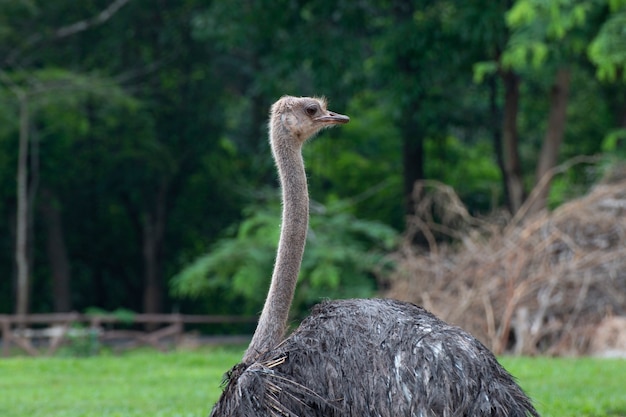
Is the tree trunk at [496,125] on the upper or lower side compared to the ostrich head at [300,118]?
upper

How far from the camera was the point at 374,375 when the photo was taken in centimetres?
412

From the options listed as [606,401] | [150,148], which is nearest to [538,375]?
[606,401]

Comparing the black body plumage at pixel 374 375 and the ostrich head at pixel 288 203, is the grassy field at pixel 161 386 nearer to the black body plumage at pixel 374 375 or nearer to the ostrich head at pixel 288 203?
the ostrich head at pixel 288 203

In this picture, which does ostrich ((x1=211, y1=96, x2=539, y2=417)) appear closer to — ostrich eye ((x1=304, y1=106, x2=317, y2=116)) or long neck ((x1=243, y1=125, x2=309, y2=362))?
long neck ((x1=243, y1=125, x2=309, y2=362))

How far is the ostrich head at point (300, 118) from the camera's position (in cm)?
538

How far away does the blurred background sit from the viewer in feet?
56.1

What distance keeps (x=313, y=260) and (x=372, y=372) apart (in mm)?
13105

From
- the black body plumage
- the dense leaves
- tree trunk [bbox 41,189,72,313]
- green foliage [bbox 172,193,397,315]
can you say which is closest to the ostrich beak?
the black body plumage

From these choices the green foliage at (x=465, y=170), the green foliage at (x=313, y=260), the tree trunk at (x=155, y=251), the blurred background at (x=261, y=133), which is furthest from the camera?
the tree trunk at (x=155, y=251)

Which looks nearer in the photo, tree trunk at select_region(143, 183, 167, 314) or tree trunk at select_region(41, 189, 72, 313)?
tree trunk at select_region(41, 189, 72, 313)

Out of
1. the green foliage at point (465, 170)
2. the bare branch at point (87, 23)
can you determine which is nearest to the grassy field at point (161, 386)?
the green foliage at point (465, 170)

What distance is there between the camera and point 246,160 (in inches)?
1043

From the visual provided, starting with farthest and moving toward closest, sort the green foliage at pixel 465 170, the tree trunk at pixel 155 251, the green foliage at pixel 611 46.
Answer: the tree trunk at pixel 155 251 < the green foliage at pixel 465 170 < the green foliage at pixel 611 46

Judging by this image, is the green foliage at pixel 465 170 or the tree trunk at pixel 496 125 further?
the green foliage at pixel 465 170
